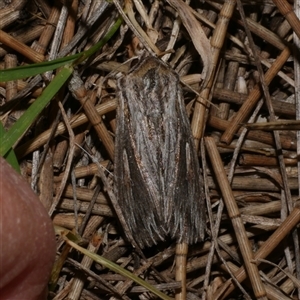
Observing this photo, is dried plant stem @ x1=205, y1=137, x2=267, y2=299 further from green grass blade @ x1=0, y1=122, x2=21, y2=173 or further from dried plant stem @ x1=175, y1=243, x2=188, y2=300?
green grass blade @ x1=0, y1=122, x2=21, y2=173

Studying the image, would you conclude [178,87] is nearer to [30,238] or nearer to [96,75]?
[96,75]

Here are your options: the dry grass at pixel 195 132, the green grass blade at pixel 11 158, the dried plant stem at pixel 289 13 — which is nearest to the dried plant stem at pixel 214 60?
the dry grass at pixel 195 132

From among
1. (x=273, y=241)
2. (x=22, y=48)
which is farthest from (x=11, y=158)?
(x=273, y=241)

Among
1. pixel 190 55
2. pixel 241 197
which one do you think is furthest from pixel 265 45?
pixel 241 197

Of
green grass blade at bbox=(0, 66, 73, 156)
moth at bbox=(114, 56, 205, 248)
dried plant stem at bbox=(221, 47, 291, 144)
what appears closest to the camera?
green grass blade at bbox=(0, 66, 73, 156)

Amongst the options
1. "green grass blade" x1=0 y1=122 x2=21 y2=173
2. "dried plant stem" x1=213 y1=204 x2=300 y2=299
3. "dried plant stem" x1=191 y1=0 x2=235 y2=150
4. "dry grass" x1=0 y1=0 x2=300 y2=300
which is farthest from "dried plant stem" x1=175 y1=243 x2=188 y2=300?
"green grass blade" x1=0 y1=122 x2=21 y2=173

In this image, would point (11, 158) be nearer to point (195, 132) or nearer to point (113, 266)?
point (113, 266)
